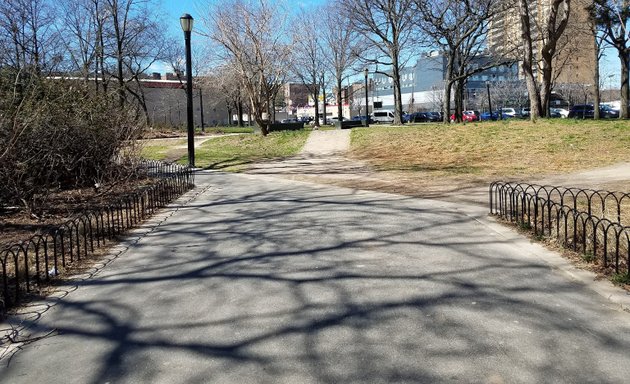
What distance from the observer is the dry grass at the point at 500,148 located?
15870mm

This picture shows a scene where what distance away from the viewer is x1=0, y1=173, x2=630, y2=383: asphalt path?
352cm

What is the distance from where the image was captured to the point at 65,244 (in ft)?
24.1

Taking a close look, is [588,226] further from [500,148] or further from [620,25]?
[620,25]

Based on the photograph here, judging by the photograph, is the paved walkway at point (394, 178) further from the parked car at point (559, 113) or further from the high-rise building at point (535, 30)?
the parked car at point (559, 113)

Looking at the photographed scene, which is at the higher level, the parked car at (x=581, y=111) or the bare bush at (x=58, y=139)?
the parked car at (x=581, y=111)

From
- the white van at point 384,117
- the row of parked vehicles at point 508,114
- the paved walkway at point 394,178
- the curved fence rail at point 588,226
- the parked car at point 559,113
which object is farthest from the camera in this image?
the white van at point 384,117

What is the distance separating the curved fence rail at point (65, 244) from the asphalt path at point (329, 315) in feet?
1.33

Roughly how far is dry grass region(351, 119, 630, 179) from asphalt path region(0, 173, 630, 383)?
8.59 meters

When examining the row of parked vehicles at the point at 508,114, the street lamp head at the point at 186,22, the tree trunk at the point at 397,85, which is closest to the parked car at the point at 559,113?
the row of parked vehicles at the point at 508,114

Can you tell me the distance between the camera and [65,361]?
378 centimetres

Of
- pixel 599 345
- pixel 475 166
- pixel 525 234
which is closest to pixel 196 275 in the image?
pixel 599 345

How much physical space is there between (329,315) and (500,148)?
16.7m

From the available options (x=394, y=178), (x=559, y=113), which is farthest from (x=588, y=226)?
(x=559, y=113)

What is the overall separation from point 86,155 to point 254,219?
16.6 ft
